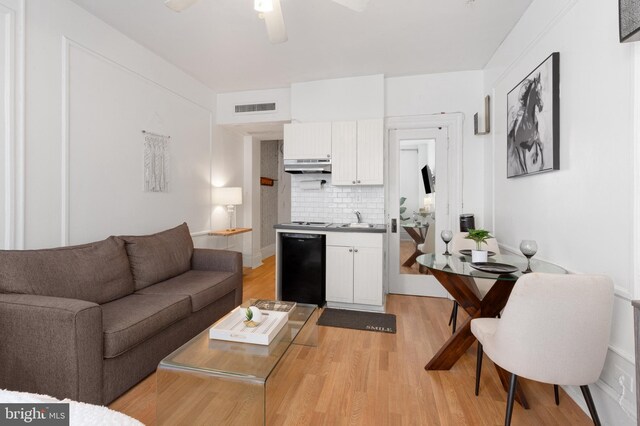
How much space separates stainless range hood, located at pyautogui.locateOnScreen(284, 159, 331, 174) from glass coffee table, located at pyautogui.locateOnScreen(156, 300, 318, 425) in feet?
7.84

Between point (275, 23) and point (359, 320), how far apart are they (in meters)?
2.81

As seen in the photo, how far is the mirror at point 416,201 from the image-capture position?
407 cm

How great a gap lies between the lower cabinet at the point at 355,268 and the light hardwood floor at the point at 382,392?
0.75 metres

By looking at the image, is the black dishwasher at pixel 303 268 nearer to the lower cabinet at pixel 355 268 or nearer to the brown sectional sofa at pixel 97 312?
the lower cabinet at pixel 355 268

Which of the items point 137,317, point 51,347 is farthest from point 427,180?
point 51,347

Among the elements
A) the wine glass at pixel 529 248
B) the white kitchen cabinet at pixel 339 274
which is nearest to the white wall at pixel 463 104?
the white kitchen cabinet at pixel 339 274

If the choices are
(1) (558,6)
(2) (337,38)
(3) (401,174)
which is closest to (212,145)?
(2) (337,38)

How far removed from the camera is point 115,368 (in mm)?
1865

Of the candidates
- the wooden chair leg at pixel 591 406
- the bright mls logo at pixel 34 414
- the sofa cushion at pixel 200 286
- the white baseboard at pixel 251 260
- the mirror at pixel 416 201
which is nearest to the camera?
the bright mls logo at pixel 34 414

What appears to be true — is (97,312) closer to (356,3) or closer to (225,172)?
(356,3)

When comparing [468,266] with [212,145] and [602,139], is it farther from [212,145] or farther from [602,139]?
[212,145]

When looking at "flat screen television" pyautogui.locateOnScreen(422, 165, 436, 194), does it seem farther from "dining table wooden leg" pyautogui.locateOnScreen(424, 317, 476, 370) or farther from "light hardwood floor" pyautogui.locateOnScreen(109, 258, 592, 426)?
"dining table wooden leg" pyautogui.locateOnScreen(424, 317, 476, 370)

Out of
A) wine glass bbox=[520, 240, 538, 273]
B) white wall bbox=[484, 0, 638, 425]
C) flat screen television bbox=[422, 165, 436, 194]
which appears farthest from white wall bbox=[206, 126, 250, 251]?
white wall bbox=[484, 0, 638, 425]

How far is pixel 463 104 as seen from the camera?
3.92m
